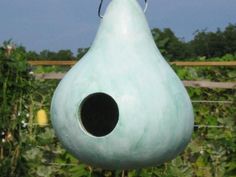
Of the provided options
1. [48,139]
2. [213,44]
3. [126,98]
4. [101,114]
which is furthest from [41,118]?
[213,44]

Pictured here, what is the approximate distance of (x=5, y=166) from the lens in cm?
481

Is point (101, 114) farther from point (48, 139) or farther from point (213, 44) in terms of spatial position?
point (213, 44)

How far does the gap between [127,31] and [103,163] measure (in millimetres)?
560

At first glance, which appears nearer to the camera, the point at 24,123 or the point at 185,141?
the point at 185,141

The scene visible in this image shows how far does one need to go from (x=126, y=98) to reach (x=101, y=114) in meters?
0.59

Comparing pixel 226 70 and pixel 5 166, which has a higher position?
pixel 226 70

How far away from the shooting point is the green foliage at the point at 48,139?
4762 millimetres

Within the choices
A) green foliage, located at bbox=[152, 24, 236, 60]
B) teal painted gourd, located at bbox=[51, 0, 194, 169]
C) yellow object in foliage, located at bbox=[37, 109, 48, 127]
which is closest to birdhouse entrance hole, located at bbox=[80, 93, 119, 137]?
teal painted gourd, located at bbox=[51, 0, 194, 169]

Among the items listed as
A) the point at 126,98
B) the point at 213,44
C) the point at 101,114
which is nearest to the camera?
the point at 126,98

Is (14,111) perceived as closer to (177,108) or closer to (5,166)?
(5,166)

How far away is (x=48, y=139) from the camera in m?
5.41

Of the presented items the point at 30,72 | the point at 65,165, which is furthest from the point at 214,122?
the point at 30,72

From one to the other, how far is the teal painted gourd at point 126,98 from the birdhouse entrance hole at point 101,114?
0.78ft

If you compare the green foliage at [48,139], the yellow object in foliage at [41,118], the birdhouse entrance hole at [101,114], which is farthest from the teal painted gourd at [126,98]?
the yellow object in foliage at [41,118]
